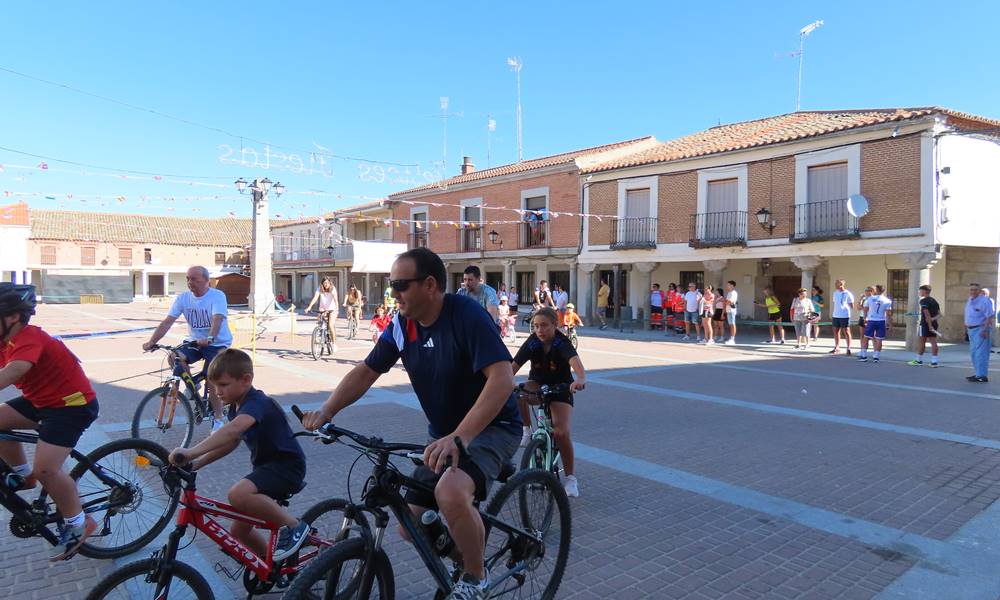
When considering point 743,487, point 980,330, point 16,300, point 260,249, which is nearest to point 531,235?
point 260,249

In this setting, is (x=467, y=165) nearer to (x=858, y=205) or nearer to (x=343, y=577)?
(x=858, y=205)

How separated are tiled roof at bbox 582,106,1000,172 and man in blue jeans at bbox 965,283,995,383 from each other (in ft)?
22.9

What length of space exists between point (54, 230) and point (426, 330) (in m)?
62.6

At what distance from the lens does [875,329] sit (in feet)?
44.9

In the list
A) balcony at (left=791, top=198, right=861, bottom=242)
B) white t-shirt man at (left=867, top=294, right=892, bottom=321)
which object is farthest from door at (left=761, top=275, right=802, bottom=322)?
white t-shirt man at (left=867, top=294, right=892, bottom=321)

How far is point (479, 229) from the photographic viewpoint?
95.9ft

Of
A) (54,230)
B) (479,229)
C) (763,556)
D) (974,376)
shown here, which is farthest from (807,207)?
(54,230)

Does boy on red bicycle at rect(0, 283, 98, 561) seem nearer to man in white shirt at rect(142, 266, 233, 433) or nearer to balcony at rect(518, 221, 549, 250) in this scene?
man in white shirt at rect(142, 266, 233, 433)

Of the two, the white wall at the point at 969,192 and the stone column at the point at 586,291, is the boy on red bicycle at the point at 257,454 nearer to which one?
the white wall at the point at 969,192

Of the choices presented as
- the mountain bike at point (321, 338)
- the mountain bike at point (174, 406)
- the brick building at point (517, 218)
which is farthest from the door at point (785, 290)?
the mountain bike at point (174, 406)

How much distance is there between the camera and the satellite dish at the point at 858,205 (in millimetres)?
16453

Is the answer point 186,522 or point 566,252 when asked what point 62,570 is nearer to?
point 186,522

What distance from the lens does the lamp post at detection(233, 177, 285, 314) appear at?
18.9 meters

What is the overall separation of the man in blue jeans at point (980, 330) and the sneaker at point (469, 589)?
448 inches
